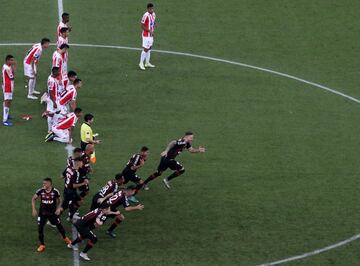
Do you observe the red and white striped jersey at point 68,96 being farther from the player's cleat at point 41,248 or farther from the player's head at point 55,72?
the player's cleat at point 41,248

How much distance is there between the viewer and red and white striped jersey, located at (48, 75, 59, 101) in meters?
30.2

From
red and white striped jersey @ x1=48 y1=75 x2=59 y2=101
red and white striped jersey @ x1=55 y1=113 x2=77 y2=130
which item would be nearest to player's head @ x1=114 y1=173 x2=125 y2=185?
red and white striped jersey @ x1=55 y1=113 x2=77 y2=130

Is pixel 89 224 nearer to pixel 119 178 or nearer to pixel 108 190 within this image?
pixel 108 190

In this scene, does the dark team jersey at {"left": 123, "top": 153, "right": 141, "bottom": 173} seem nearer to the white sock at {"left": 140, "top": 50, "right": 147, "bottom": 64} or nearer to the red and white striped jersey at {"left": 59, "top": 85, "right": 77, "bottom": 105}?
the red and white striped jersey at {"left": 59, "top": 85, "right": 77, "bottom": 105}

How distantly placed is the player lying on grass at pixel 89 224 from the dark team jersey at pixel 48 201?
2.36 feet

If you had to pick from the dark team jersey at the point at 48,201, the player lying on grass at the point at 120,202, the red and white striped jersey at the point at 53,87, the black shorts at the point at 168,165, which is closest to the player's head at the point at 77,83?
the red and white striped jersey at the point at 53,87

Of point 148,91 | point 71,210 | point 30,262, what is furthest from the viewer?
point 148,91

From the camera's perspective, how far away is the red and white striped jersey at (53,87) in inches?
1187

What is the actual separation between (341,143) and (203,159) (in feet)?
14.7

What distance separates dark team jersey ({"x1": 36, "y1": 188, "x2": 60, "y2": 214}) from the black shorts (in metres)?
4.37

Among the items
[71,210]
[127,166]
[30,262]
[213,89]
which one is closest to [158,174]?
[127,166]

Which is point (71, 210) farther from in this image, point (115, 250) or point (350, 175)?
point (350, 175)

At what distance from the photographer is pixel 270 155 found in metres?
29.2

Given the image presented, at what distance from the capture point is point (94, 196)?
24.6m
